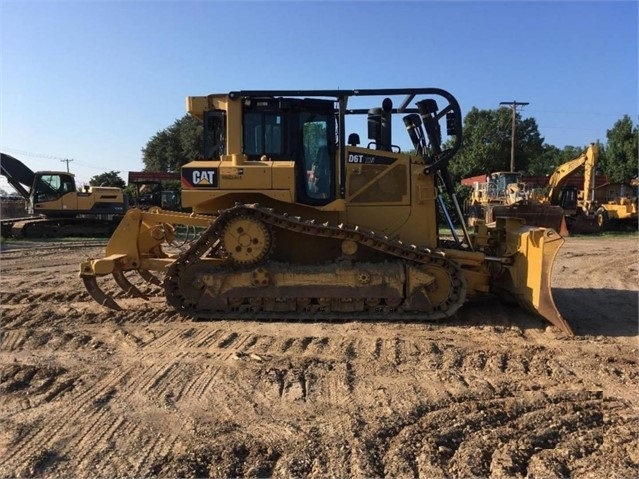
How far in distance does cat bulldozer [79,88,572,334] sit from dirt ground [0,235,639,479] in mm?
380

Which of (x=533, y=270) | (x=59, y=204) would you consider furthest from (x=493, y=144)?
(x=533, y=270)

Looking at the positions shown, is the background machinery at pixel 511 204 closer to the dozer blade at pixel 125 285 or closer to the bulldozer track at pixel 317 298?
the bulldozer track at pixel 317 298

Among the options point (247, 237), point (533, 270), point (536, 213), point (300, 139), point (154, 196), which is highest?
point (300, 139)

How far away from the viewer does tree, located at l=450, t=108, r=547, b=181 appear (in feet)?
159

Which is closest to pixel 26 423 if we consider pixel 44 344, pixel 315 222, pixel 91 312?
pixel 44 344

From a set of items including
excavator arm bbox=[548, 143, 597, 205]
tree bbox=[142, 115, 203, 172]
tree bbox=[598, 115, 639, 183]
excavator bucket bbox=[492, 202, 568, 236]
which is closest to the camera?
excavator bucket bbox=[492, 202, 568, 236]

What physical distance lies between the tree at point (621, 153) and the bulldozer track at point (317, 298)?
42.1m

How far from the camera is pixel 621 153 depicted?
43375 millimetres

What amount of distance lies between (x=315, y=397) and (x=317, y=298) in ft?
8.64

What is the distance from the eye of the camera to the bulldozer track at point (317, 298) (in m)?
6.66

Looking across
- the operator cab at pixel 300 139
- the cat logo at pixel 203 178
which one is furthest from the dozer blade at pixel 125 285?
the operator cab at pixel 300 139

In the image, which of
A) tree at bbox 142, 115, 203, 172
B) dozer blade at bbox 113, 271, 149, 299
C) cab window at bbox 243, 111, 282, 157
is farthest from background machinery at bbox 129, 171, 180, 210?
tree at bbox 142, 115, 203, 172

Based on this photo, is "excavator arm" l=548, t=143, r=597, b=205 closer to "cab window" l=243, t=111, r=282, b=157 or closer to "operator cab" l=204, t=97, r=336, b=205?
"operator cab" l=204, t=97, r=336, b=205

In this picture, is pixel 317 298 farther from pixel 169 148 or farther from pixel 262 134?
pixel 169 148
